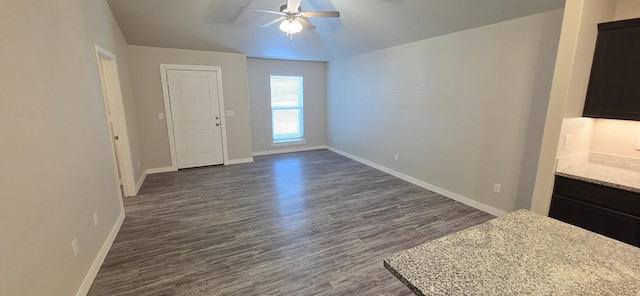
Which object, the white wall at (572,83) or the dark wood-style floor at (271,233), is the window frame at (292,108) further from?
the white wall at (572,83)

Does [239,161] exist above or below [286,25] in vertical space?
below

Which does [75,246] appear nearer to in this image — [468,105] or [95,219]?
[95,219]

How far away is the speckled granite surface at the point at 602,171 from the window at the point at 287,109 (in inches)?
213

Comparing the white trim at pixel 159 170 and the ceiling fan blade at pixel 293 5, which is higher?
the ceiling fan blade at pixel 293 5

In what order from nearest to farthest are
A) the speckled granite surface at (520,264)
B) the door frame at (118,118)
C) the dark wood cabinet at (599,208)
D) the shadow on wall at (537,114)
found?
the speckled granite surface at (520,264), the dark wood cabinet at (599,208), the shadow on wall at (537,114), the door frame at (118,118)

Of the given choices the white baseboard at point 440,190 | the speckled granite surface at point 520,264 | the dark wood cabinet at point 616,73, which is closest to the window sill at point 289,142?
the white baseboard at point 440,190

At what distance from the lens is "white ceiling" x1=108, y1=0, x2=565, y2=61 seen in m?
3.12

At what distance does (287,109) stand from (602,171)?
5.65 metres

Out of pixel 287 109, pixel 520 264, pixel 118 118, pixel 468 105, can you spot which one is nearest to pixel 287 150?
pixel 287 109

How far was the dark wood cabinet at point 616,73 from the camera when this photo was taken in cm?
192

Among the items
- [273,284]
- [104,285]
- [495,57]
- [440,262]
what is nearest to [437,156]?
[495,57]

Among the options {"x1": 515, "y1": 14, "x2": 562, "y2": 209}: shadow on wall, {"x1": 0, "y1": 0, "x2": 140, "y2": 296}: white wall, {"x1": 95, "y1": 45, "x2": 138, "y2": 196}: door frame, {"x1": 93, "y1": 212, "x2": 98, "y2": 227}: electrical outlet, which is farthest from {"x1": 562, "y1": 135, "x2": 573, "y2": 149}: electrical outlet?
{"x1": 95, "y1": 45, "x2": 138, "y2": 196}: door frame

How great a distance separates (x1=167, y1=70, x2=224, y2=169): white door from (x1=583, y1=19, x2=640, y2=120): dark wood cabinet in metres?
5.43

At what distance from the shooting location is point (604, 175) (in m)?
2.05
